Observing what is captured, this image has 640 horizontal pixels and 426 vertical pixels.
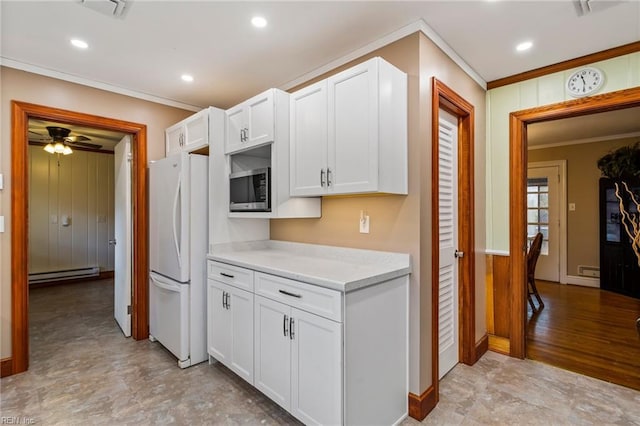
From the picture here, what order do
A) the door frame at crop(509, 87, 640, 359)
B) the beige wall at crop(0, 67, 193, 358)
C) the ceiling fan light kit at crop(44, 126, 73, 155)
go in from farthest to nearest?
the ceiling fan light kit at crop(44, 126, 73, 155) < the door frame at crop(509, 87, 640, 359) < the beige wall at crop(0, 67, 193, 358)

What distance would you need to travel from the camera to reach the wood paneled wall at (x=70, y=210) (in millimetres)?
5457

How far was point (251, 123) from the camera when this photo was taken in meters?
2.57

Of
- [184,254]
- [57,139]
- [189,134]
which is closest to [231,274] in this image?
[184,254]

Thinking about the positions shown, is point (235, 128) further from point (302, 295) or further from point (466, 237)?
point (466, 237)

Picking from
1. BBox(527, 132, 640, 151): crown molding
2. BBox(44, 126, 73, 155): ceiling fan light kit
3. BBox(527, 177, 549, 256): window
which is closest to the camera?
BBox(44, 126, 73, 155): ceiling fan light kit

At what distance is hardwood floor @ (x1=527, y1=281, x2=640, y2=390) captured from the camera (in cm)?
262

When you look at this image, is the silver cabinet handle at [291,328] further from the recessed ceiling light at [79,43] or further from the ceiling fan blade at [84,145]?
the ceiling fan blade at [84,145]

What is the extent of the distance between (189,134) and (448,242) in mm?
2510

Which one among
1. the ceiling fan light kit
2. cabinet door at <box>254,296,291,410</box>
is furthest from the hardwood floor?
the ceiling fan light kit

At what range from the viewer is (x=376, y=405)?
179 centimetres

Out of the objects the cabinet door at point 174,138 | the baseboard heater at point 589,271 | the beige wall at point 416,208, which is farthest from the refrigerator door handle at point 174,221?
the baseboard heater at point 589,271

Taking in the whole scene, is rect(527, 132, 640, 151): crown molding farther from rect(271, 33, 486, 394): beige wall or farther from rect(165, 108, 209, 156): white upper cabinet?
rect(165, 108, 209, 156): white upper cabinet

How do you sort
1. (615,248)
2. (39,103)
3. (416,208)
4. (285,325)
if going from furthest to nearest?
(615,248) → (39,103) → (416,208) → (285,325)

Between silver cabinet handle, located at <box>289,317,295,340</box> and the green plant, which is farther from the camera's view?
the green plant
